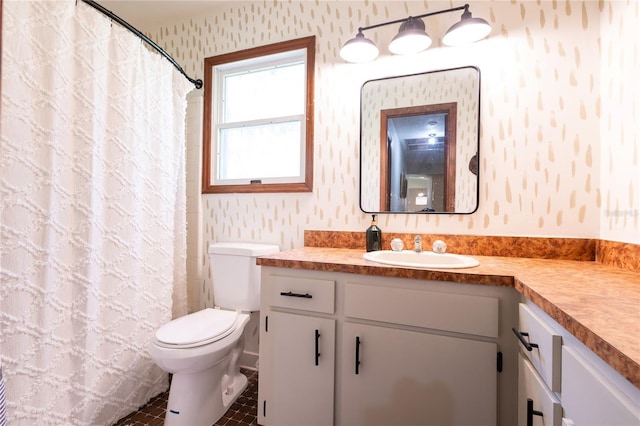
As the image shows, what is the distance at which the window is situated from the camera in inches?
73.1

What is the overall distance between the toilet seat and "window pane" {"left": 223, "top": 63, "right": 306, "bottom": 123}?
4.27ft

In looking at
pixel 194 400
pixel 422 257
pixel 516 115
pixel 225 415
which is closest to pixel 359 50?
pixel 516 115

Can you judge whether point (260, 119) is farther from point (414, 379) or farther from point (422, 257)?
point (414, 379)

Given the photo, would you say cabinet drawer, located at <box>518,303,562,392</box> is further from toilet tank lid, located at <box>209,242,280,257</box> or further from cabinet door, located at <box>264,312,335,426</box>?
toilet tank lid, located at <box>209,242,280,257</box>

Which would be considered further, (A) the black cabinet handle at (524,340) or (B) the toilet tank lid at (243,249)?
(B) the toilet tank lid at (243,249)

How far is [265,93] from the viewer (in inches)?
80.5

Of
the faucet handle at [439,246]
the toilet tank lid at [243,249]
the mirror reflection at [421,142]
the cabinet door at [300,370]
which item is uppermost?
the mirror reflection at [421,142]

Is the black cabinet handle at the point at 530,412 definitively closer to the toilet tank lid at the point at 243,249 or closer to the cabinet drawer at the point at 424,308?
the cabinet drawer at the point at 424,308

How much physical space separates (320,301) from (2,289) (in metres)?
1.17

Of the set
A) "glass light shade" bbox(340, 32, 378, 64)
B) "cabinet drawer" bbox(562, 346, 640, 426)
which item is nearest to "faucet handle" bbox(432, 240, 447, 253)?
"cabinet drawer" bbox(562, 346, 640, 426)

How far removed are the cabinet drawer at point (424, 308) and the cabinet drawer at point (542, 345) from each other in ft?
0.35

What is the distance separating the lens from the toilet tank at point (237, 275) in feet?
5.61

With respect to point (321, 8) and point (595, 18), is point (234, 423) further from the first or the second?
point (595, 18)

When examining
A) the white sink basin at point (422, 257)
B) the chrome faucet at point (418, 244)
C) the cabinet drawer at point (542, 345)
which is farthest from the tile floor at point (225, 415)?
the cabinet drawer at point (542, 345)
